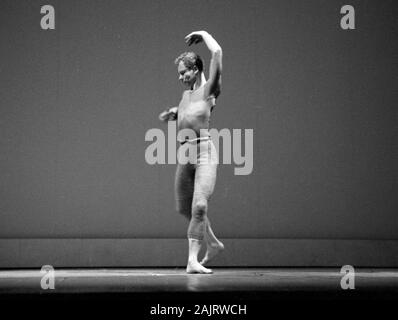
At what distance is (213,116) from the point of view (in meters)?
5.89

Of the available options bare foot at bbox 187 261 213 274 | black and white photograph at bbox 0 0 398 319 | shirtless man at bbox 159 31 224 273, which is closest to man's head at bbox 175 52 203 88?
shirtless man at bbox 159 31 224 273

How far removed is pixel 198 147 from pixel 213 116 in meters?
1.66

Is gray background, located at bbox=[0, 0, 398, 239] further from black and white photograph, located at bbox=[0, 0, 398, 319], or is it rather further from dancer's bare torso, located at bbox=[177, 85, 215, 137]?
dancer's bare torso, located at bbox=[177, 85, 215, 137]

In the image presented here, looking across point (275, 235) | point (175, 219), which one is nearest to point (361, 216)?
point (275, 235)

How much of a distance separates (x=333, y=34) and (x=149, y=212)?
2.42 meters

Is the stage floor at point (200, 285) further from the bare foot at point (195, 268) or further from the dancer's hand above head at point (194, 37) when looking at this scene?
the dancer's hand above head at point (194, 37)

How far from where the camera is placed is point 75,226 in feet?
18.8

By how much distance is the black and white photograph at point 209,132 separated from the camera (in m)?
5.74

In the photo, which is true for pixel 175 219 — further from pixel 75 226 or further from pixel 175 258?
pixel 75 226
